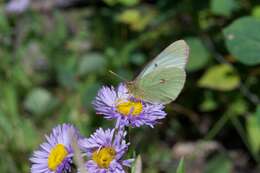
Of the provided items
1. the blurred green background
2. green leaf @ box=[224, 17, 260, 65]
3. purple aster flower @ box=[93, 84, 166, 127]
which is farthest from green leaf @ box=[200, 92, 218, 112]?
purple aster flower @ box=[93, 84, 166, 127]

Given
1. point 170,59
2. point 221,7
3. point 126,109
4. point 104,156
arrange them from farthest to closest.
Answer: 1. point 221,7
2. point 170,59
3. point 126,109
4. point 104,156

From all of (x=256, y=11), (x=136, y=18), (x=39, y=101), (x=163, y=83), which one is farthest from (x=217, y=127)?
(x=163, y=83)

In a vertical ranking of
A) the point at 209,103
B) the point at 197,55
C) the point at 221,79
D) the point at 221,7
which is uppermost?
the point at 221,7

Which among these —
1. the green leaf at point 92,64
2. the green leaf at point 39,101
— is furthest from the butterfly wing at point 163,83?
the green leaf at point 39,101

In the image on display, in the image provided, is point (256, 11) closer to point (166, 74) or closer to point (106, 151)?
point (166, 74)

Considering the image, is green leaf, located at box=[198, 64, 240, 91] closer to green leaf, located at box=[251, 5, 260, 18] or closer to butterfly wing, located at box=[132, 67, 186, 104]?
green leaf, located at box=[251, 5, 260, 18]

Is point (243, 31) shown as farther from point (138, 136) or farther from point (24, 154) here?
point (24, 154)
